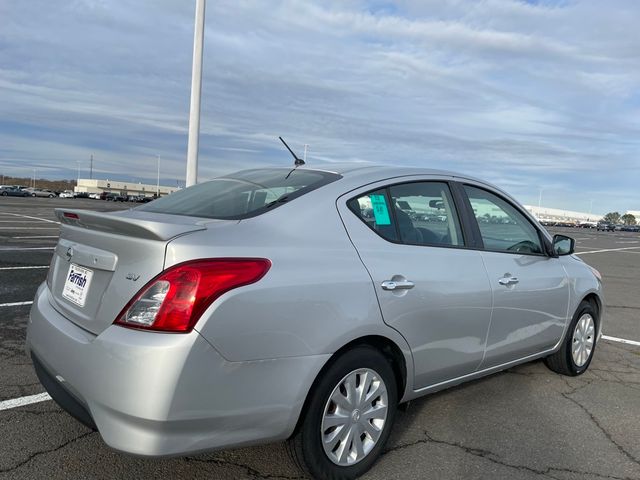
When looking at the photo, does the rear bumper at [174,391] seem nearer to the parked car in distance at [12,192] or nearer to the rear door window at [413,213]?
the rear door window at [413,213]

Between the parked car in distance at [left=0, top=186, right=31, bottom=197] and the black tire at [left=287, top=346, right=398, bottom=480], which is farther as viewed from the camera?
the parked car in distance at [left=0, top=186, right=31, bottom=197]

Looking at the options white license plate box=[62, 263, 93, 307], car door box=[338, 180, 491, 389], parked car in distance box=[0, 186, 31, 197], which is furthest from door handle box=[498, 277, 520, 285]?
parked car in distance box=[0, 186, 31, 197]

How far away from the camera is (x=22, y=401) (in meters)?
3.67

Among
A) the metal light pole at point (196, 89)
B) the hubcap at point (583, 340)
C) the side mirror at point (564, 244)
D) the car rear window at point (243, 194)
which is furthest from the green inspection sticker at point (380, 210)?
the metal light pole at point (196, 89)

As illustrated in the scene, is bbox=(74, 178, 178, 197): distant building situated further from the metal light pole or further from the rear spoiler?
the rear spoiler

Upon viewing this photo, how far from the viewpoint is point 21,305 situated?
20.7 ft

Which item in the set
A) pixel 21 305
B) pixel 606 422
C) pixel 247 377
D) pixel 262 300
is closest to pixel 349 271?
pixel 262 300

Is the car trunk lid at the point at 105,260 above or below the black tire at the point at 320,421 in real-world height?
above

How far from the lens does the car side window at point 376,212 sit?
9.89 feet

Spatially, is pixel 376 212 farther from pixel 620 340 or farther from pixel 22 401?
pixel 620 340

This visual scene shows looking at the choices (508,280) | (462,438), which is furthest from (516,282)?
(462,438)

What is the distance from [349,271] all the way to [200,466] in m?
1.33

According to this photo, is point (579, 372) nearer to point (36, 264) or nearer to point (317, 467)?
point (317, 467)

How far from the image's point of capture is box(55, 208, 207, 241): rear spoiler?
2412mm
